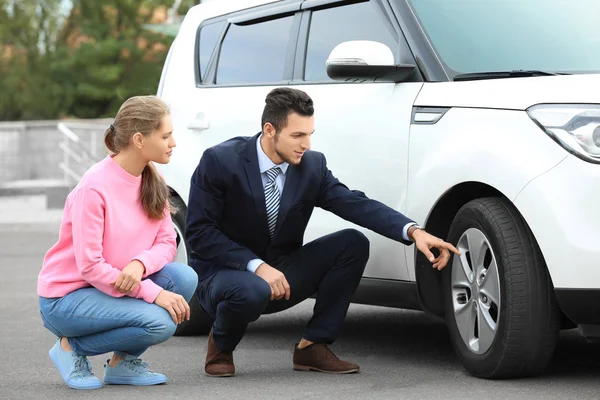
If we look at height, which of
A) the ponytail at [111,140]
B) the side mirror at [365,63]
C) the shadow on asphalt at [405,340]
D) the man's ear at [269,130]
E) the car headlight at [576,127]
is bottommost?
the shadow on asphalt at [405,340]

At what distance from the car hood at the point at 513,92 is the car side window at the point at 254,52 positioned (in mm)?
1351

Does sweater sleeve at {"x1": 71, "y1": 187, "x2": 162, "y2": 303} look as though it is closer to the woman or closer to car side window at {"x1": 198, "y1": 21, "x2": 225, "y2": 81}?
the woman

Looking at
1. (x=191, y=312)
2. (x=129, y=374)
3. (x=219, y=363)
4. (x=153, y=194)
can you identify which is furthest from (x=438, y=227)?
(x=191, y=312)

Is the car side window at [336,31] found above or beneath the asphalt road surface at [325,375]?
above

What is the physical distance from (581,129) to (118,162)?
6.20ft

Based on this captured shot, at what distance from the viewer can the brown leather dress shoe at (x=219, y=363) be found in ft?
18.4

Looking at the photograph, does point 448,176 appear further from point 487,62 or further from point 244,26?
point 244,26

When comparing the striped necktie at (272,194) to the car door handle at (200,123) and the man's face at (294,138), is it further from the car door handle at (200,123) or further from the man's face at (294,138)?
the car door handle at (200,123)

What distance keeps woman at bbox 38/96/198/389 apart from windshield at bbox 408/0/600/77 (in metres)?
1.26

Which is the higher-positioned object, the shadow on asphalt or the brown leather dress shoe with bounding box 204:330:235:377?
the brown leather dress shoe with bounding box 204:330:235:377

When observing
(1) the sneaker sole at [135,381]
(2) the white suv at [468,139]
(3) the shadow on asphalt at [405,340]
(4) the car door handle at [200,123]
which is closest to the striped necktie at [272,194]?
(2) the white suv at [468,139]

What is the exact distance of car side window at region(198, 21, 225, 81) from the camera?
7336 millimetres

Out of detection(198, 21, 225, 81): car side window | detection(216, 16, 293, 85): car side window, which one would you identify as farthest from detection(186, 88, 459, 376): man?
detection(198, 21, 225, 81): car side window

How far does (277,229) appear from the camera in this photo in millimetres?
5688
